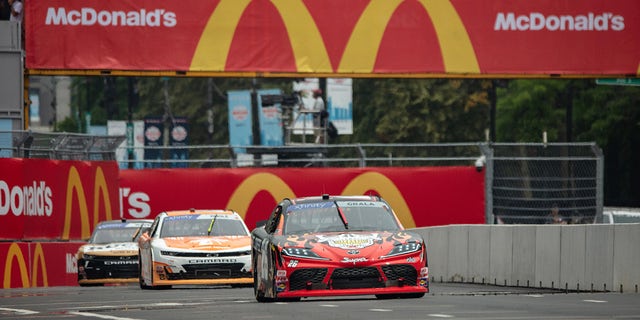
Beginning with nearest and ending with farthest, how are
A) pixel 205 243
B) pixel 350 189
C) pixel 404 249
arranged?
pixel 404 249
pixel 205 243
pixel 350 189

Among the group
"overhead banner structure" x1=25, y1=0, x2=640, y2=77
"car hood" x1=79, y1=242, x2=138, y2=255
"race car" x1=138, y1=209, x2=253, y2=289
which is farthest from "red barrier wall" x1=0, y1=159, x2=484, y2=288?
"race car" x1=138, y1=209, x2=253, y2=289

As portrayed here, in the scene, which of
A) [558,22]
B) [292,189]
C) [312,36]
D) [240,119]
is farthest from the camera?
[240,119]

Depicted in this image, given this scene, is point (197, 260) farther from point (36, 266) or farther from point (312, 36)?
point (312, 36)

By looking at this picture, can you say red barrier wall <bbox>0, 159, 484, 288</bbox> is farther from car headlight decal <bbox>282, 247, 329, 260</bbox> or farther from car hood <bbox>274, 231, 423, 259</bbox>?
car headlight decal <bbox>282, 247, 329, 260</bbox>

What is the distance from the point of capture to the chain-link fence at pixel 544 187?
109ft

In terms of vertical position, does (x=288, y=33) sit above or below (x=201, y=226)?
above

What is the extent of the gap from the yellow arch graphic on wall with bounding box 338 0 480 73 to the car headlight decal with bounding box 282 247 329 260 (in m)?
16.7

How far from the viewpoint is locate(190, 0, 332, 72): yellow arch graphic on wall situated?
34.1 meters

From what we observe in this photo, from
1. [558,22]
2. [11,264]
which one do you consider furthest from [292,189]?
[11,264]

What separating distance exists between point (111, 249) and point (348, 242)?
1194cm

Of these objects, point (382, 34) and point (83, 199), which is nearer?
point (83, 199)

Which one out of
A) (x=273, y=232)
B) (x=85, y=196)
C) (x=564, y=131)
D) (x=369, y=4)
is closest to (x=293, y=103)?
(x=369, y=4)

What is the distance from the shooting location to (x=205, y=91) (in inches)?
3282

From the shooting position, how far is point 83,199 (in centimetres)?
3288
